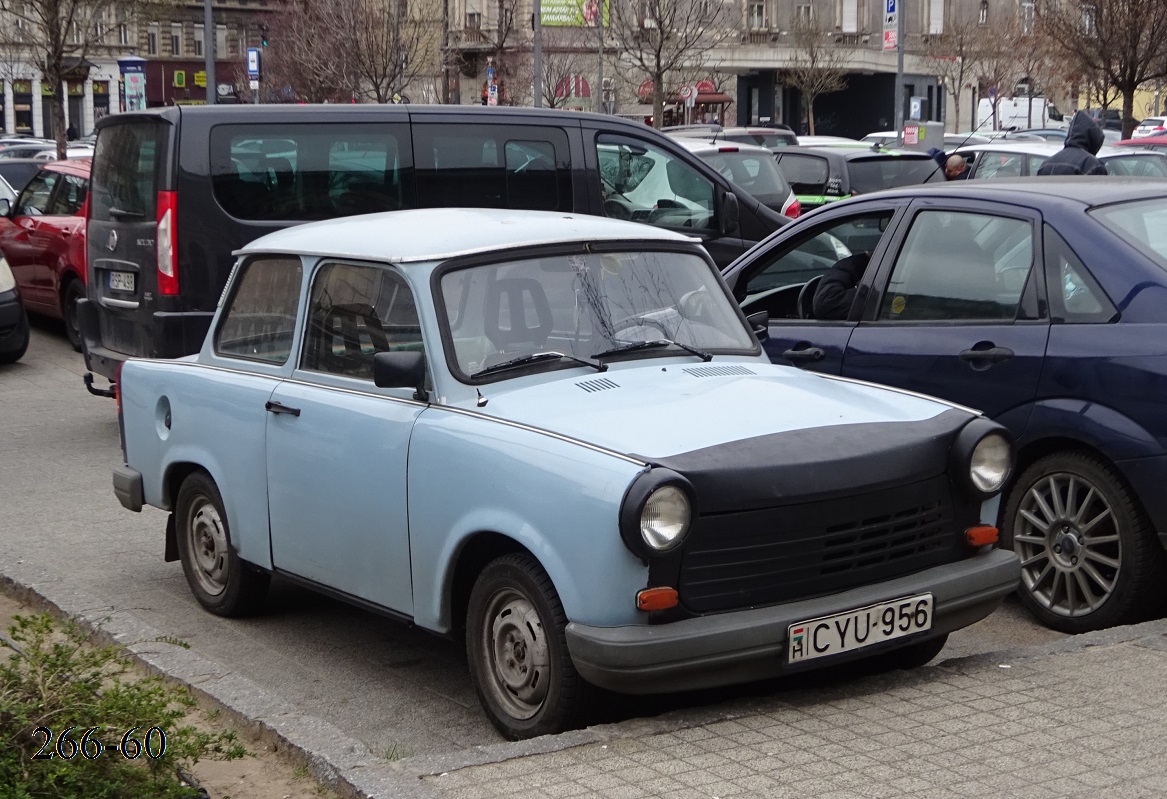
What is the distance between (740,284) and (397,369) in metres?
2.96

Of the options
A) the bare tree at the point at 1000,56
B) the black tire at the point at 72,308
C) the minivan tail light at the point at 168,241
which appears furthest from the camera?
the bare tree at the point at 1000,56

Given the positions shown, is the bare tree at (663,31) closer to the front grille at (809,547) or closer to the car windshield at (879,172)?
the car windshield at (879,172)

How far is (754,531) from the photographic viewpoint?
15.2ft

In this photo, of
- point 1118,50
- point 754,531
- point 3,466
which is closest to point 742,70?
point 1118,50

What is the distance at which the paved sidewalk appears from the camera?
4086 millimetres

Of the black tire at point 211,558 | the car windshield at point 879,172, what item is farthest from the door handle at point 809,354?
the car windshield at point 879,172

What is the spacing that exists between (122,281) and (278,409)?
199 inches

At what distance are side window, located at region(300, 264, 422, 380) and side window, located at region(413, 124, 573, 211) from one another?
453 cm

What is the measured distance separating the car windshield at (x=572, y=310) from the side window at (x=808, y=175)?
1480 centimetres

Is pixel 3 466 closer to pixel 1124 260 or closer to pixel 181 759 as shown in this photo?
pixel 181 759

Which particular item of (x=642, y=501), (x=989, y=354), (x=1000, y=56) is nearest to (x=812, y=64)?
(x=1000, y=56)

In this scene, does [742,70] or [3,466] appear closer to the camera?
[3,466]

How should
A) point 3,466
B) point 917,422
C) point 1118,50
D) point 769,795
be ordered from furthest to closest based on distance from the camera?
point 1118,50, point 3,466, point 917,422, point 769,795

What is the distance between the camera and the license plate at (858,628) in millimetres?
4648
